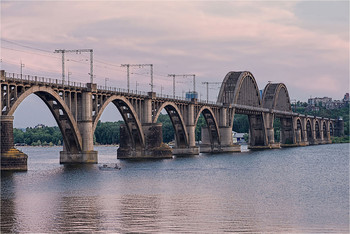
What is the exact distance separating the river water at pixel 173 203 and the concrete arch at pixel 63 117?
14.7 m

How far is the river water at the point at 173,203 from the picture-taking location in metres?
42.5

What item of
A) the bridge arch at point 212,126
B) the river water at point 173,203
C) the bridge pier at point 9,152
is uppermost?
the bridge arch at point 212,126

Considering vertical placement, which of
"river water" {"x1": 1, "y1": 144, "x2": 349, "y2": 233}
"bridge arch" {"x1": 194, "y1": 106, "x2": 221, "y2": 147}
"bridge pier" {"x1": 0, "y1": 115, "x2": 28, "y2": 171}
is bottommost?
"river water" {"x1": 1, "y1": 144, "x2": 349, "y2": 233}

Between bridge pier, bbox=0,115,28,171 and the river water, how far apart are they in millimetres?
1765

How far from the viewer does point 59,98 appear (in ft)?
322

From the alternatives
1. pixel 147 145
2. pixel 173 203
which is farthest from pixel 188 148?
pixel 173 203

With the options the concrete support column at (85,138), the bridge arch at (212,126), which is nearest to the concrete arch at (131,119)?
the concrete support column at (85,138)

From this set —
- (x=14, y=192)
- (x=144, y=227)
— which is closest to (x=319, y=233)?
(x=144, y=227)

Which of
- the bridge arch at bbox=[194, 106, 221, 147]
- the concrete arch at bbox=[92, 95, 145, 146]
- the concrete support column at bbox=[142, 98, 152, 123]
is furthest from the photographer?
the bridge arch at bbox=[194, 106, 221, 147]

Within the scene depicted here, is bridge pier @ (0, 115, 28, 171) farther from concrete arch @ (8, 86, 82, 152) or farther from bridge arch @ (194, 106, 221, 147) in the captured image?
bridge arch @ (194, 106, 221, 147)

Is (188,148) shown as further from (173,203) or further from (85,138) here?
(173,203)

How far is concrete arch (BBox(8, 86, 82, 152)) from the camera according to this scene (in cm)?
9574

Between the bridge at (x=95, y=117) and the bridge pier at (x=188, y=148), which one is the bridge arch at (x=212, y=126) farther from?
the bridge pier at (x=188, y=148)

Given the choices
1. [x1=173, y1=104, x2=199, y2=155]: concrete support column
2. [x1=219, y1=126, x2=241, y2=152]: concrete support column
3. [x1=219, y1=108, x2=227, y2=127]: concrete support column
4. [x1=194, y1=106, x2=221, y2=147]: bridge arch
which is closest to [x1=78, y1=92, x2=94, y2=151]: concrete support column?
[x1=173, y1=104, x2=199, y2=155]: concrete support column
